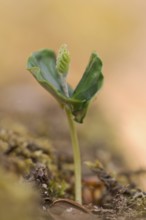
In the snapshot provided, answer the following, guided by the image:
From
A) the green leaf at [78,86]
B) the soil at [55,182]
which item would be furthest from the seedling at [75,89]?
the soil at [55,182]

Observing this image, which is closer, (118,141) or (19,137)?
(19,137)

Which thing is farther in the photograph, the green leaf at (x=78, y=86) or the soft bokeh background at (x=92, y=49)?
the soft bokeh background at (x=92, y=49)

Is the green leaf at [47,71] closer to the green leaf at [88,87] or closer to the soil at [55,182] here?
the green leaf at [88,87]

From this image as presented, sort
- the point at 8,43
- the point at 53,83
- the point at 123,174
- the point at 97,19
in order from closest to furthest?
the point at 53,83 < the point at 123,174 < the point at 8,43 < the point at 97,19

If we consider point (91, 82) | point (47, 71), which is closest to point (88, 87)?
point (91, 82)

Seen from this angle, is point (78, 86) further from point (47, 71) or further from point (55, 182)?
point (55, 182)

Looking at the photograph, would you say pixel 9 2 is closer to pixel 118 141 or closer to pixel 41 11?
pixel 41 11

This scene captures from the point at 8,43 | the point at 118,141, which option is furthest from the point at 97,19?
the point at 118,141
